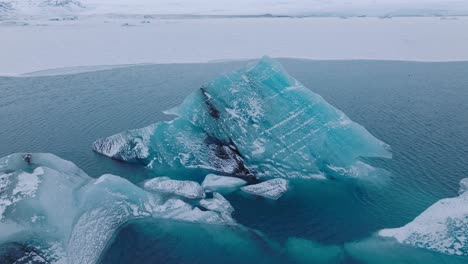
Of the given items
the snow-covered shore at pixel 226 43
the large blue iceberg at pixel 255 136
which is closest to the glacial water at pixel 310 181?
the large blue iceberg at pixel 255 136

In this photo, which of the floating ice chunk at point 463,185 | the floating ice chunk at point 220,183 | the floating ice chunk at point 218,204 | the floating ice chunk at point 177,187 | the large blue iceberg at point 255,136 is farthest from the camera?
the large blue iceberg at point 255,136

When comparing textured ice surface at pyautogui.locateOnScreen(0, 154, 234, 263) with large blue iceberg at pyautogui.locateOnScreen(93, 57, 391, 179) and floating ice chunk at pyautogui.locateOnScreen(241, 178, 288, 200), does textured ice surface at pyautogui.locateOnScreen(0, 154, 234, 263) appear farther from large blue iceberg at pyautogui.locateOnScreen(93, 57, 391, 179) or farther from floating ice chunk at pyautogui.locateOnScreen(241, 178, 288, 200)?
large blue iceberg at pyautogui.locateOnScreen(93, 57, 391, 179)

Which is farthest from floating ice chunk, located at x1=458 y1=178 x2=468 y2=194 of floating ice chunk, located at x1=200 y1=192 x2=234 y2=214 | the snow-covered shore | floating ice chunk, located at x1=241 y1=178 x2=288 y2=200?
the snow-covered shore

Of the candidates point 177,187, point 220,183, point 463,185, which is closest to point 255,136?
point 220,183

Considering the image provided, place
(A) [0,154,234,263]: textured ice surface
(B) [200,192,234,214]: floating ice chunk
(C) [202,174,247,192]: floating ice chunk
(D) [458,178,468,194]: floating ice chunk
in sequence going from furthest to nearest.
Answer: (C) [202,174,247,192]: floating ice chunk, (D) [458,178,468,194]: floating ice chunk, (B) [200,192,234,214]: floating ice chunk, (A) [0,154,234,263]: textured ice surface

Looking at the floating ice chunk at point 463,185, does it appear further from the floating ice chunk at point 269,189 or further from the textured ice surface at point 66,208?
Result: the textured ice surface at point 66,208

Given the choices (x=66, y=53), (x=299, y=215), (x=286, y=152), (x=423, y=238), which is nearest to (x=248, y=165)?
(x=286, y=152)
